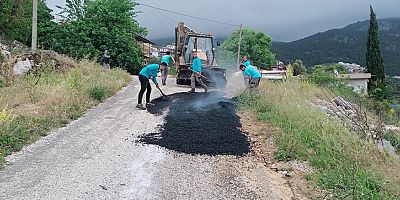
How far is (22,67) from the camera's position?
1446cm

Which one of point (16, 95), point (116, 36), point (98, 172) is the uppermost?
point (116, 36)

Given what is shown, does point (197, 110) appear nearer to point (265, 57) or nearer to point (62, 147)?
point (62, 147)

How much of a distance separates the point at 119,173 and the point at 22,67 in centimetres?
1000

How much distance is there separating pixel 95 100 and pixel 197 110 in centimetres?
324

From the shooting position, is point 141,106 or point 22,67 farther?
point 22,67

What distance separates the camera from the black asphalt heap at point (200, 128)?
298 inches

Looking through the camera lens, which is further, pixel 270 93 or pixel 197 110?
pixel 270 93

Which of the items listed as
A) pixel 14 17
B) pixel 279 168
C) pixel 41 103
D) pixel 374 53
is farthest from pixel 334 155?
pixel 374 53

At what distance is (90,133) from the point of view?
27.8 ft

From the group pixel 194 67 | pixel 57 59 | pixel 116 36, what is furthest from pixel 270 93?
pixel 116 36

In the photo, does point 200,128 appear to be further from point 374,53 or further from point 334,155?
point 374,53

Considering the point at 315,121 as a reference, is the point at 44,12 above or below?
above

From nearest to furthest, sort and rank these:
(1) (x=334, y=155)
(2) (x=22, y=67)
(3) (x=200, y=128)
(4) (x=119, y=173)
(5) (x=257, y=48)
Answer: (4) (x=119, y=173) → (1) (x=334, y=155) → (3) (x=200, y=128) → (2) (x=22, y=67) → (5) (x=257, y=48)

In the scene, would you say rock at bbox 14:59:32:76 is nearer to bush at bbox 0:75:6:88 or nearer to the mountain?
bush at bbox 0:75:6:88
